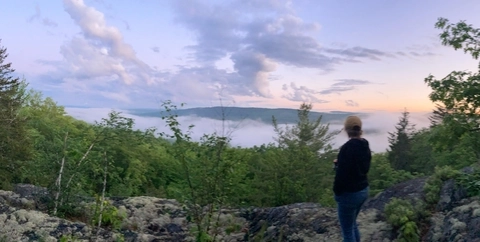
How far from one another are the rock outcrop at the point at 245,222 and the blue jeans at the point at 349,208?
43.7 inches

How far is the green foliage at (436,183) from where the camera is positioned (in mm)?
6996

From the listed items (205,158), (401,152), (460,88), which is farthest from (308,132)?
(205,158)

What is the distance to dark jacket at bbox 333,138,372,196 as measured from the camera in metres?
5.12

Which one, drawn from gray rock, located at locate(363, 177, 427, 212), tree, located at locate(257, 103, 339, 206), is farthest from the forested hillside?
gray rock, located at locate(363, 177, 427, 212)

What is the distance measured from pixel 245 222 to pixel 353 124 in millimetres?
3371

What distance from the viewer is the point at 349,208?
5250 millimetres

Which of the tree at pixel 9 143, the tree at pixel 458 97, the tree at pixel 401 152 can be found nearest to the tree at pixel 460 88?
the tree at pixel 458 97

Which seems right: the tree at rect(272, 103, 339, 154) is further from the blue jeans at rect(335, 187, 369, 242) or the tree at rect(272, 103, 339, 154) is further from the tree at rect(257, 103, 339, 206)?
the blue jeans at rect(335, 187, 369, 242)

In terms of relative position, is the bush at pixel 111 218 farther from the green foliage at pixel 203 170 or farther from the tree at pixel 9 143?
the tree at pixel 9 143

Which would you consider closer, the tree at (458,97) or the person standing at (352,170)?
the person standing at (352,170)

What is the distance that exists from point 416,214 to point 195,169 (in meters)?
3.22

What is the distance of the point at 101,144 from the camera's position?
7777 millimetres

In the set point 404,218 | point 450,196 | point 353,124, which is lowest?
point 404,218

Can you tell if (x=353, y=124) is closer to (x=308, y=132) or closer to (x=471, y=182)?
(x=471, y=182)
